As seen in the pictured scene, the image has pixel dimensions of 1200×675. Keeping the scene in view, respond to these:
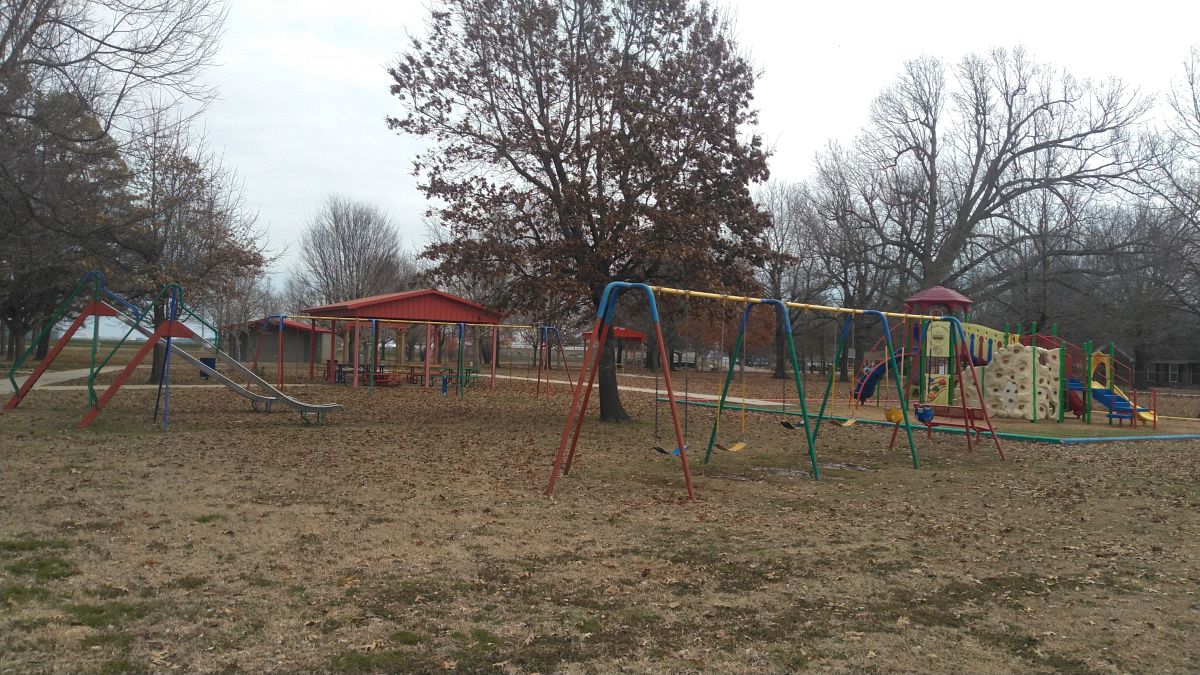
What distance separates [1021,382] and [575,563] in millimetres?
18312

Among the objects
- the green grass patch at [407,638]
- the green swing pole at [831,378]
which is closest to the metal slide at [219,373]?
the green swing pole at [831,378]

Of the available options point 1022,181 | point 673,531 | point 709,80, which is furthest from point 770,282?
point 673,531

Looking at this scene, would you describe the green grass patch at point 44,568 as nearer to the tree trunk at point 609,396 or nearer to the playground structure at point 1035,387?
the tree trunk at point 609,396

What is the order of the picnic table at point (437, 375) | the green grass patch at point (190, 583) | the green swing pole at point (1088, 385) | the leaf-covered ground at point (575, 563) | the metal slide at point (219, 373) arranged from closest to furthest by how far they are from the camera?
1. the leaf-covered ground at point (575, 563)
2. the green grass patch at point (190, 583)
3. the metal slide at point (219, 373)
4. the green swing pole at point (1088, 385)
5. the picnic table at point (437, 375)

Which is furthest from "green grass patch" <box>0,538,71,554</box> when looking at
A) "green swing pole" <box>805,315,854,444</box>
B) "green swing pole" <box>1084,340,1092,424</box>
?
"green swing pole" <box>1084,340,1092,424</box>

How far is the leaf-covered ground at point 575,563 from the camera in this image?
443 centimetres

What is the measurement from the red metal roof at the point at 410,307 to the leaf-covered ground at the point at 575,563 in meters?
17.7

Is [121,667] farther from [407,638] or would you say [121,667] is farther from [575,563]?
[575,563]

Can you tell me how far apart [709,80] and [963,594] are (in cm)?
1353

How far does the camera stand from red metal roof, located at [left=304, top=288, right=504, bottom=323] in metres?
29.9

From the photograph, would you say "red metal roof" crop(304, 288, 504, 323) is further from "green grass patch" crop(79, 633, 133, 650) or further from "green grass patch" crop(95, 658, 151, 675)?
"green grass patch" crop(95, 658, 151, 675)

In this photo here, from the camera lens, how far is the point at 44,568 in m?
5.62

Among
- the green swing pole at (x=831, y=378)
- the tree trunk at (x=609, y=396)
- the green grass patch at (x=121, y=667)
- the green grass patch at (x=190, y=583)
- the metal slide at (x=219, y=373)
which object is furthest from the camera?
the tree trunk at (x=609, y=396)

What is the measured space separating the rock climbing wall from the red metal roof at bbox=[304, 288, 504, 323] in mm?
16803
